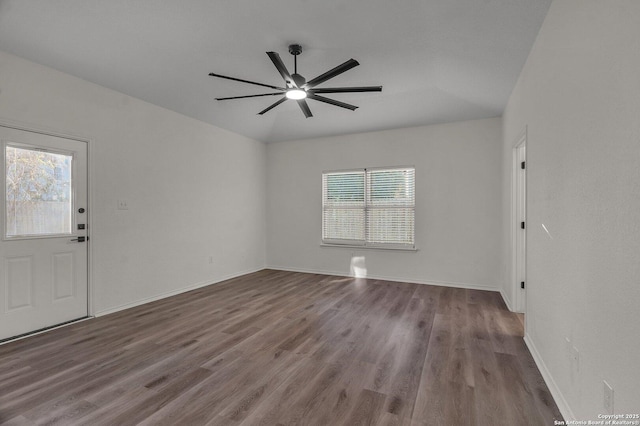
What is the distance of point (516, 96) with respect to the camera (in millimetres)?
3512

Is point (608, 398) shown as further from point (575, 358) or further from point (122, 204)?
point (122, 204)

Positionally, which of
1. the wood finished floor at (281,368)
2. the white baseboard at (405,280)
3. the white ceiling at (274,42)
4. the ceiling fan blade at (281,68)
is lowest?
the wood finished floor at (281,368)

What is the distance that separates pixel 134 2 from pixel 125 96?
2.04 metres

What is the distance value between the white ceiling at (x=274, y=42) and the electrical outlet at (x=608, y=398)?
2504mm

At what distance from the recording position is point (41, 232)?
3277 mm

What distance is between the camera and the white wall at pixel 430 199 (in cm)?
490

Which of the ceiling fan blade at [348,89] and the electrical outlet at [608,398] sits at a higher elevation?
the ceiling fan blade at [348,89]

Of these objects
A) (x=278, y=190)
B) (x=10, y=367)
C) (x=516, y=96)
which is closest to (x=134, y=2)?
(x=10, y=367)

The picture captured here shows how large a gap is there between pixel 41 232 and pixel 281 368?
3000 millimetres

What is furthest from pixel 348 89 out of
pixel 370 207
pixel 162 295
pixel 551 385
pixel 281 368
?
pixel 162 295

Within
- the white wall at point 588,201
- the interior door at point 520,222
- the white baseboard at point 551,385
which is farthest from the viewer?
the interior door at point 520,222

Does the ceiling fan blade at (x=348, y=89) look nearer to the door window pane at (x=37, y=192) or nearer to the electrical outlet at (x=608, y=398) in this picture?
the electrical outlet at (x=608, y=398)

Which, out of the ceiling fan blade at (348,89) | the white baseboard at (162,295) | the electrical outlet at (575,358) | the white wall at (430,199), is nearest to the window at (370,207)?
the white wall at (430,199)

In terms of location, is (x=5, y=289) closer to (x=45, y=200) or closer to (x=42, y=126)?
(x=45, y=200)
